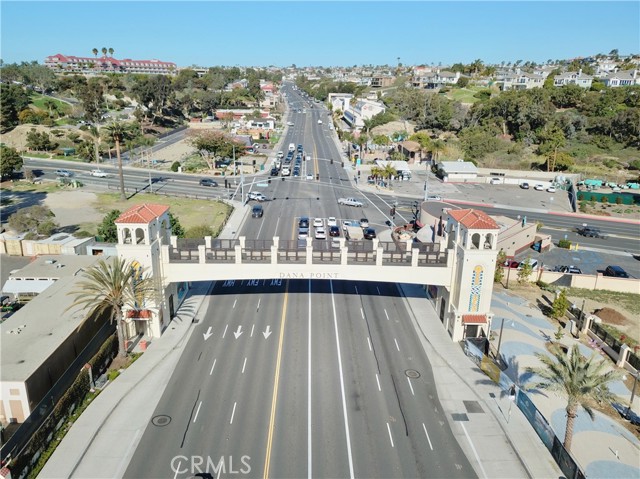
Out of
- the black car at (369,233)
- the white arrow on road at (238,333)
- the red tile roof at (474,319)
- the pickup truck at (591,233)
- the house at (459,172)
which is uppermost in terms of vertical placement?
the house at (459,172)

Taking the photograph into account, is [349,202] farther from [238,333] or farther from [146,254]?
[146,254]

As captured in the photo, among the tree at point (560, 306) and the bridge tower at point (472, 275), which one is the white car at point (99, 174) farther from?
the tree at point (560, 306)

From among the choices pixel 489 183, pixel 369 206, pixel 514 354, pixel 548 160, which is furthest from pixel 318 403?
pixel 548 160

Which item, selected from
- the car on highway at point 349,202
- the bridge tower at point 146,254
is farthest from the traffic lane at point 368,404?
the car on highway at point 349,202

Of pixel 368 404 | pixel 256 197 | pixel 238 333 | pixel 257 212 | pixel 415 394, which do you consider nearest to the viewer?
pixel 368 404

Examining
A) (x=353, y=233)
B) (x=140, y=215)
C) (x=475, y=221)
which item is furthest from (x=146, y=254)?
(x=353, y=233)

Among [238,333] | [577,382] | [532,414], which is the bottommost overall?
[532,414]

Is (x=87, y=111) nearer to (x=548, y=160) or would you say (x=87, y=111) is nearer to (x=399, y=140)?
(x=399, y=140)
